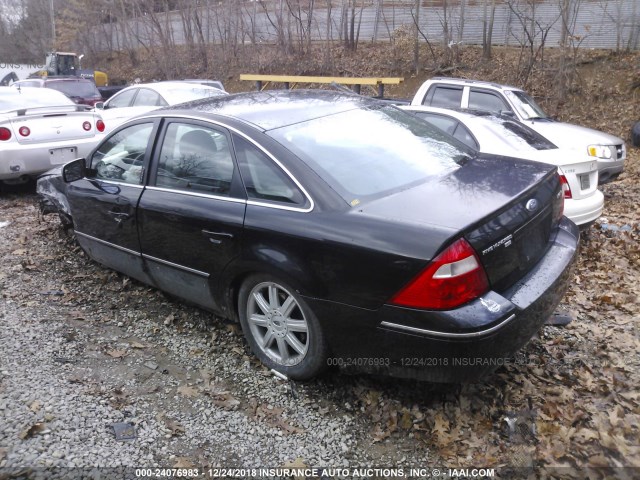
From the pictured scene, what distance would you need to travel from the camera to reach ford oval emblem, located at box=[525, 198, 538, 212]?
316cm

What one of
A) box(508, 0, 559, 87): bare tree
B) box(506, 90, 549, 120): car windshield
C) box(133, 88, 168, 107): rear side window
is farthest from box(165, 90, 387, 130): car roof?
box(508, 0, 559, 87): bare tree

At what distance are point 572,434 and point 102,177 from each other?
12.9 ft

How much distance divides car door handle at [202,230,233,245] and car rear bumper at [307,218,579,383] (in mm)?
754

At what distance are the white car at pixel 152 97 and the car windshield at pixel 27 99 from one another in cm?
94

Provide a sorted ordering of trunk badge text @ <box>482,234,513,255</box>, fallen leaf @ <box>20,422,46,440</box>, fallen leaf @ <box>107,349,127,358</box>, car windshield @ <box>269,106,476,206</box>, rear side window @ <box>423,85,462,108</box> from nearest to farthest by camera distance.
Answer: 1. trunk badge text @ <box>482,234,513,255</box>
2. fallen leaf @ <box>20,422,46,440</box>
3. car windshield @ <box>269,106,476,206</box>
4. fallen leaf @ <box>107,349,127,358</box>
5. rear side window @ <box>423,85,462,108</box>

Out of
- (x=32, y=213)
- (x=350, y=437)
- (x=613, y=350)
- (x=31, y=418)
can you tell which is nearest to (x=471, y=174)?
(x=613, y=350)

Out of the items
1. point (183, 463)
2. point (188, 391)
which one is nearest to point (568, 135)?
point (188, 391)

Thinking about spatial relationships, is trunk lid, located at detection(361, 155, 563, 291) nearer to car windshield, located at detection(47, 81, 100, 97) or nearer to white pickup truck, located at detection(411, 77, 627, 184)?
white pickup truck, located at detection(411, 77, 627, 184)

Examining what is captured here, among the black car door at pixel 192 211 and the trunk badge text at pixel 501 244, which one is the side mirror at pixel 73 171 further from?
the trunk badge text at pixel 501 244

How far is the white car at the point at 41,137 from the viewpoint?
7312 millimetres

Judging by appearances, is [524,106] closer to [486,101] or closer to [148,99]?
[486,101]

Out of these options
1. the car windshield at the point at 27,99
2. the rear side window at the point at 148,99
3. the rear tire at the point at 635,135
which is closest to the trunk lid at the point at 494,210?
the car windshield at the point at 27,99

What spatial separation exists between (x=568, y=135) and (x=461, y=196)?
5.81 meters

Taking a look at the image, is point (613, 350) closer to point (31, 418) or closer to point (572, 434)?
point (572, 434)
